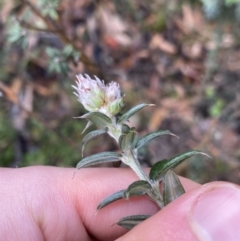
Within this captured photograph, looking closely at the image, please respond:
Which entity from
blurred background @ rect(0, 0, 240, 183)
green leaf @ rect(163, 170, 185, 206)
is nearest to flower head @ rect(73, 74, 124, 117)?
green leaf @ rect(163, 170, 185, 206)

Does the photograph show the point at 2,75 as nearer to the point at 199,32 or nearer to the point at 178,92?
the point at 178,92

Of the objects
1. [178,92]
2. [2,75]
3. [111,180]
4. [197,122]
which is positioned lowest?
[197,122]

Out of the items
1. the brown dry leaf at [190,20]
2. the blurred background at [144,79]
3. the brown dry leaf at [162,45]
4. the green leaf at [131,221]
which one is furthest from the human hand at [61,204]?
the brown dry leaf at [190,20]

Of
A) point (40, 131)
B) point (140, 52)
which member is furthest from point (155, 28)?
point (40, 131)

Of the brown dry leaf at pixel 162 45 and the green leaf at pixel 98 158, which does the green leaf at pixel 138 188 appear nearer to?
the green leaf at pixel 98 158

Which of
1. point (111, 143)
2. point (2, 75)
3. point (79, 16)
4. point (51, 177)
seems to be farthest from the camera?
point (79, 16)

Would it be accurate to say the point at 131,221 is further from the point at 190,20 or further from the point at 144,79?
the point at 190,20

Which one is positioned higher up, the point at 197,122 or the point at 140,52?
the point at 140,52
